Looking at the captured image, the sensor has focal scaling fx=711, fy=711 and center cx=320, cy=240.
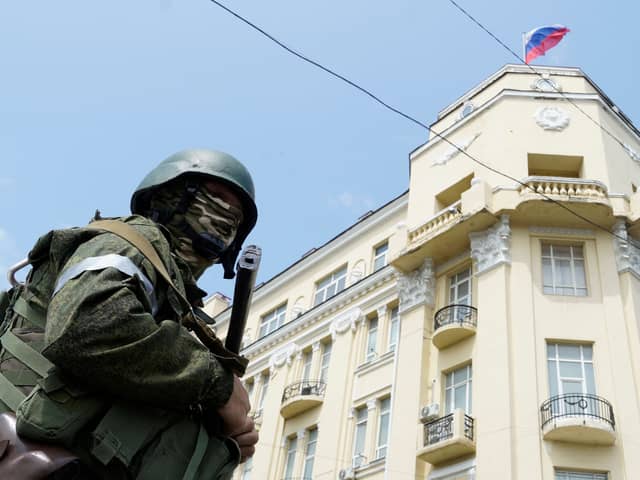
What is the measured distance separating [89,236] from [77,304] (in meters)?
0.35

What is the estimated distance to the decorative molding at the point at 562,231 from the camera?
1777cm

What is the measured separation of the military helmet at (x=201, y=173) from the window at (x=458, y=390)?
14.5 meters

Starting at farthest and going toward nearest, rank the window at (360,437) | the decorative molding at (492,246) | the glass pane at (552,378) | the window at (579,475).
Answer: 1. the window at (360,437)
2. the decorative molding at (492,246)
3. the glass pane at (552,378)
4. the window at (579,475)

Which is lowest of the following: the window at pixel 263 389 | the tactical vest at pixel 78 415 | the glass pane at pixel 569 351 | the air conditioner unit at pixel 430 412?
the tactical vest at pixel 78 415

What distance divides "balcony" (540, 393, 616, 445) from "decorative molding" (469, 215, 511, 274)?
3827 millimetres

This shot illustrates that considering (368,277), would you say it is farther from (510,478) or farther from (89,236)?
(89,236)

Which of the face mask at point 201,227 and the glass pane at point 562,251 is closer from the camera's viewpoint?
the face mask at point 201,227

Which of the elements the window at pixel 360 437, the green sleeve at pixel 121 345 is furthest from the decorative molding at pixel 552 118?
the green sleeve at pixel 121 345

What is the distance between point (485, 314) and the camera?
1697cm

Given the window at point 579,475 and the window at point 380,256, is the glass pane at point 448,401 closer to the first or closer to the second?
the window at point 579,475

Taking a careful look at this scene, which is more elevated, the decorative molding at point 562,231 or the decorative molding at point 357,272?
the decorative molding at point 357,272

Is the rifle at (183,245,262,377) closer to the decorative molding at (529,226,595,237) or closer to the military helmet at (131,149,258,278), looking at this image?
the military helmet at (131,149,258,278)

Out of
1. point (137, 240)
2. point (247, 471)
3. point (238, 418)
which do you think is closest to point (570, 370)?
point (247, 471)

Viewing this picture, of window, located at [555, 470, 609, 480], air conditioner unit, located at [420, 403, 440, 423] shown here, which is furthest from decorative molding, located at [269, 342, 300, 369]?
window, located at [555, 470, 609, 480]
